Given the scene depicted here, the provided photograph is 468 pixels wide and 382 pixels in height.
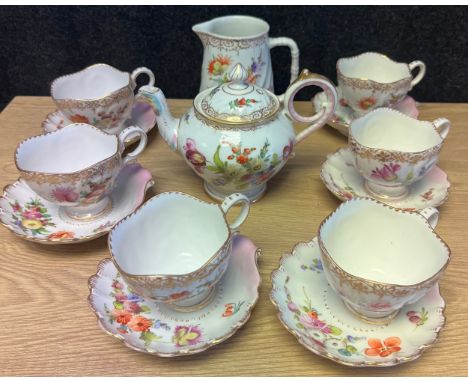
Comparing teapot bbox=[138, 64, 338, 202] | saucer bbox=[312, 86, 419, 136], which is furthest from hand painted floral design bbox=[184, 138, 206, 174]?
saucer bbox=[312, 86, 419, 136]

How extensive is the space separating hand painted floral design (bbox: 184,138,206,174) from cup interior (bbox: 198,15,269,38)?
0.96 ft

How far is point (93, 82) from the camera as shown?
3.32 ft

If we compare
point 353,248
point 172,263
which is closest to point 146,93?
point 172,263

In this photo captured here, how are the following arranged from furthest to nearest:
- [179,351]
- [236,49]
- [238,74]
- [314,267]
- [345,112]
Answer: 1. [345,112]
2. [236,49]
3. [238,74]
4. [314,267]
5. [179,351]

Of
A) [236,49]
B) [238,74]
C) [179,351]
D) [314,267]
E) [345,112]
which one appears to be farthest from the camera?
[345,112]

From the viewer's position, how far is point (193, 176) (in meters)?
0.86

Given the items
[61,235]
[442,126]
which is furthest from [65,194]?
[442,126]

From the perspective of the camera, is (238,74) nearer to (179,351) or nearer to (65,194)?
(65,194)

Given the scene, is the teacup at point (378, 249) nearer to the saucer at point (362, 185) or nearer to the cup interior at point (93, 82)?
the saucer at point (362, 185)

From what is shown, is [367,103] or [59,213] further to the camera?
[367,103]

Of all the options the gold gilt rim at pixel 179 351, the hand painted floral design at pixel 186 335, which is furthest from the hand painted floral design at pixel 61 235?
the hand painted floral design at pixel 186 335

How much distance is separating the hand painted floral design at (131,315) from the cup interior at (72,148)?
267mm

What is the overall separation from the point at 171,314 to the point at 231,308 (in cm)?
7

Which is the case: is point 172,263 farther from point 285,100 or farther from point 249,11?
point 249,11
